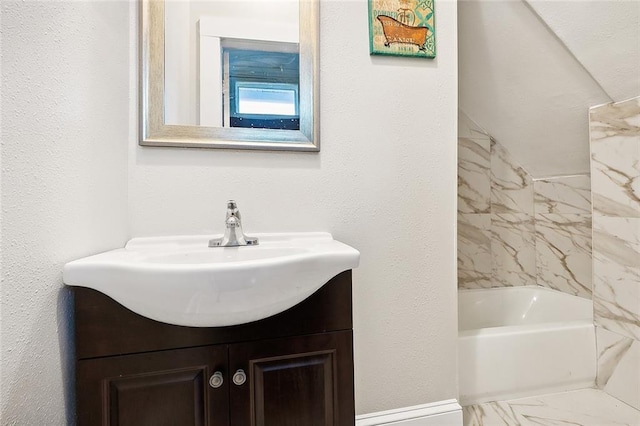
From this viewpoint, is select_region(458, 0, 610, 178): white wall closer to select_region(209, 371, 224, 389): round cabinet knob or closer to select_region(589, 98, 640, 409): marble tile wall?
select_region(589, 98, 640, 409): marble tile wall

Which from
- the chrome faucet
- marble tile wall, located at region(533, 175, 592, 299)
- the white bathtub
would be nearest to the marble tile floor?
the white bathtub

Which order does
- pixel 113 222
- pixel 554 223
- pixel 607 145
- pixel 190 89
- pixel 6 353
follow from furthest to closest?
pixel 554 223 → pixel 607 145 → pixel 190 89 → pixel 113 222 → pixel 6 353

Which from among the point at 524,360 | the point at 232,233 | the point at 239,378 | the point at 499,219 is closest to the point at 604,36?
the point at 499,219

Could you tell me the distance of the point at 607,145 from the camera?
1334 mm

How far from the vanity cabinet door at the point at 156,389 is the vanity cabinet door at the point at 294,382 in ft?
0.13

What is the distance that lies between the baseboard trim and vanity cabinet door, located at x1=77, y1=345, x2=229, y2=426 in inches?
23.4

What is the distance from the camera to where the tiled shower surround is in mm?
1863

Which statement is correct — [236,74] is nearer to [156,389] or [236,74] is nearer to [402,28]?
[402,28]

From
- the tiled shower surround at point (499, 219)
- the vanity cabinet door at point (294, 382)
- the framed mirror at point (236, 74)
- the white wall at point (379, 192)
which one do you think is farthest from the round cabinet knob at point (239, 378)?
the tiled shower surround at point (499, 219)

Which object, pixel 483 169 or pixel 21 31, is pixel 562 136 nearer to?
pixel 483 169

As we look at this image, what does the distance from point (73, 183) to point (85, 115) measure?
0.59 ft

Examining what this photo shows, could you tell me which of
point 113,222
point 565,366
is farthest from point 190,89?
point 565,366

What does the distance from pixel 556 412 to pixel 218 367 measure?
1353 mm

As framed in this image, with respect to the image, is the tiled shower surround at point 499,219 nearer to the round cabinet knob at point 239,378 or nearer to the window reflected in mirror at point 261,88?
the window reflected in mirror at point 261,88
